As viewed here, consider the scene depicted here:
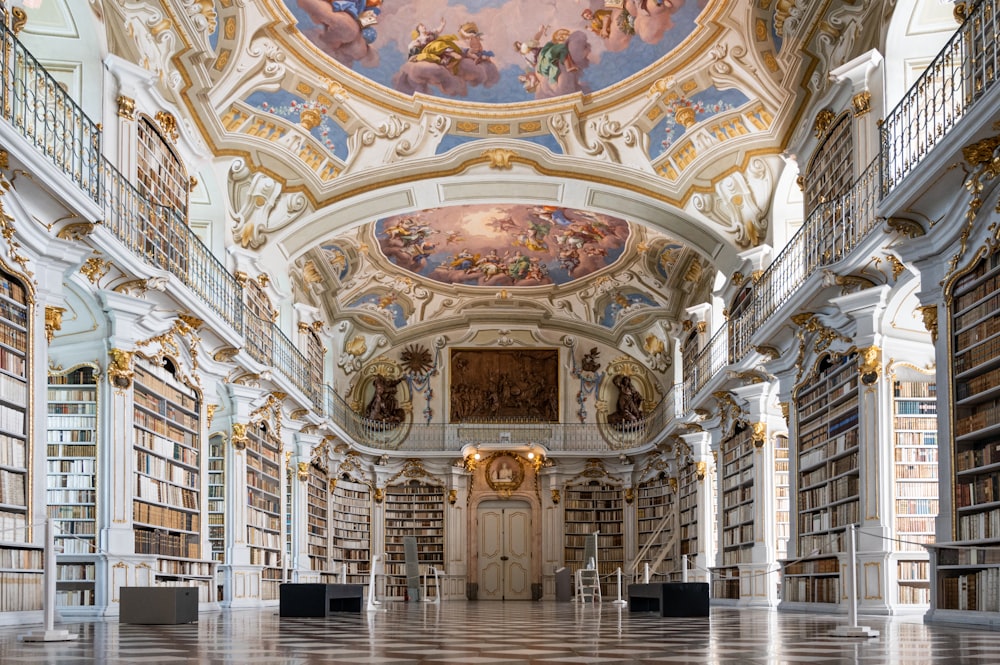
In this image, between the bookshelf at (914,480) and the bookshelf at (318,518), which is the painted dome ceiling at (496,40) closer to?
the bookshelf at (914,480)

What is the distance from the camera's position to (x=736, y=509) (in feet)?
60.6

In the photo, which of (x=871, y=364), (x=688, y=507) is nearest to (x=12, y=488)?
(x=871, y=364)

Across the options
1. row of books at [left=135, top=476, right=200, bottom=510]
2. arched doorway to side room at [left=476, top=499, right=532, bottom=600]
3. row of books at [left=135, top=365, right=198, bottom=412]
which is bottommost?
arched doorway to side room at [left=476, top=499, right=532, bottom=600]

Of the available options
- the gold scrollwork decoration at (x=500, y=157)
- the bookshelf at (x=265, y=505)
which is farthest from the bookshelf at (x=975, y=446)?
the bookshelf at (x=265, y=505)

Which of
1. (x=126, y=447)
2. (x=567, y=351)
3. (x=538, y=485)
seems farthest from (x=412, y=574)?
(x=126, y=447)

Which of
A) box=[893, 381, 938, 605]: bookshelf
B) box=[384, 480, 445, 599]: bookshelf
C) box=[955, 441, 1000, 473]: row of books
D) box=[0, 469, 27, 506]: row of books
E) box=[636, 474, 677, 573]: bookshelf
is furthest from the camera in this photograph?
box=[384, 480, 445, 599]: bookshelf

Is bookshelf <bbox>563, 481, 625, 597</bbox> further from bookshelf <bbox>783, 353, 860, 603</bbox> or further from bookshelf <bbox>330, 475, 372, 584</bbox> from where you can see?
bookshelf <bbox>783, 353, 860, 603</bbox>

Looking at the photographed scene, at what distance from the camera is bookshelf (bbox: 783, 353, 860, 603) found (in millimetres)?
12781

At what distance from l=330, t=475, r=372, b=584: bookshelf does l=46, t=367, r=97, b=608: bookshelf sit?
474 inches

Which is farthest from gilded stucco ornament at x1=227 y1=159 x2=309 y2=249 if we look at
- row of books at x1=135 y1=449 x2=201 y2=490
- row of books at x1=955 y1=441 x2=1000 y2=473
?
row of books at x1=955 y1=441 x2=1000 y2=473

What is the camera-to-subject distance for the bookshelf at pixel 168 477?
12.9 metres

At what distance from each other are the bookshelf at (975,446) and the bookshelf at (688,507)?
12.3m

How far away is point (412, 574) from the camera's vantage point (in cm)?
2308

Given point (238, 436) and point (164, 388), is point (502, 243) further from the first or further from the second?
point (164, 388)
